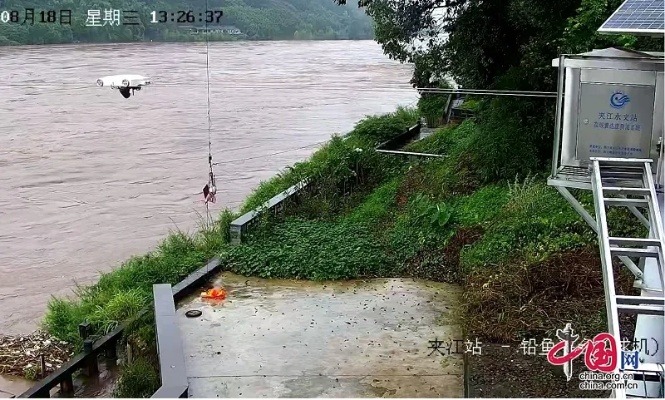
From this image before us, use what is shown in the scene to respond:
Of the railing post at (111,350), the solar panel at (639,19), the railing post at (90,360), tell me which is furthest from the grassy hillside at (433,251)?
the solar panel at (639,19)

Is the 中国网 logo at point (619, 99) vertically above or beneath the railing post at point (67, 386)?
above

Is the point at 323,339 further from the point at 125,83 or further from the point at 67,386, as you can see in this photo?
the point at 125,83

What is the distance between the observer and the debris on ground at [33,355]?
8.17 metres

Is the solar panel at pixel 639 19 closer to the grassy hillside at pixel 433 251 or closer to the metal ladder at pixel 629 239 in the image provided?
the metal ladder at pixel 629 239

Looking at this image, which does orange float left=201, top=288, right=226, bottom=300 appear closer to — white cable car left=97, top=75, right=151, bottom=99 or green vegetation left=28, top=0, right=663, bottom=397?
green vegetation left=28, top=0, right=663, bottom=397

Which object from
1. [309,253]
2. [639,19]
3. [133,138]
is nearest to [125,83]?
[309,253]

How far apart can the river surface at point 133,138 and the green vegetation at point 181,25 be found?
3.94ft

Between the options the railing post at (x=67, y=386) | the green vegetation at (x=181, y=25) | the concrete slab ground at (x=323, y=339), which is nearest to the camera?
the concrete slab ground at (x=323, y=339)

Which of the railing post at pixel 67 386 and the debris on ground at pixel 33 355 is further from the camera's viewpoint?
the debris on ground at pixel 33 355

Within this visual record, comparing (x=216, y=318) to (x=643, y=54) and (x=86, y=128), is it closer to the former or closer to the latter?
(x=643, y=54)

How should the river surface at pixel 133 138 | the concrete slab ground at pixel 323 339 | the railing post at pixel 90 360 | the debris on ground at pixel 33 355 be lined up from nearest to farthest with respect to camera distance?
the concrete slab ground at pixel 323 339 → the railing post at pixel 90 360 → the debris on ground at pixel 33 355 → the river surface at pixel 133 138

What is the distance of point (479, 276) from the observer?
7.29 m

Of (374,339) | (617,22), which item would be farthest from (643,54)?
(374,339)

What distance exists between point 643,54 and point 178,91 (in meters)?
23.5
